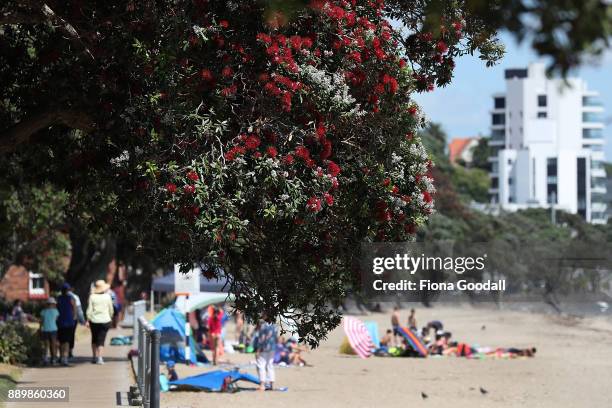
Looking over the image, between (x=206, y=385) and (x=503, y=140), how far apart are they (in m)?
158

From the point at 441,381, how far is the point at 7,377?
11.8 meters

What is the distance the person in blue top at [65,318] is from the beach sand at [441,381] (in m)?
2.27

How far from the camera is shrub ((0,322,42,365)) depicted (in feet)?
70.2

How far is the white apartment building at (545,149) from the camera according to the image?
15825cm

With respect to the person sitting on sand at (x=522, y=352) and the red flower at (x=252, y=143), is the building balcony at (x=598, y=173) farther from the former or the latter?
the red flower at (x=252, y=143)

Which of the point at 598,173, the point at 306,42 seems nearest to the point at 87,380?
the point at 306,42

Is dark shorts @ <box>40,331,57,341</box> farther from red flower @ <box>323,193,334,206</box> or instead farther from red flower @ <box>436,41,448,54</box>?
red flower @ <box>323,193,334,206</box>

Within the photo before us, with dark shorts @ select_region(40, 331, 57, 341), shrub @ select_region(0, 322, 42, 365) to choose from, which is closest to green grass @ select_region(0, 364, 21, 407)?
shrub @ select_region(0, 322, 42, 365)

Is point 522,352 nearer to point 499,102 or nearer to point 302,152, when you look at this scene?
point 302,152

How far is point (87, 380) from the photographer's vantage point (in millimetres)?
18438

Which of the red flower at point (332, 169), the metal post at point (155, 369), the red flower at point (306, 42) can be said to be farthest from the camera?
the metal post at point (155, 369)

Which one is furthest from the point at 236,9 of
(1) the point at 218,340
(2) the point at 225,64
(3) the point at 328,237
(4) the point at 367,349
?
(4) the point at 367,349

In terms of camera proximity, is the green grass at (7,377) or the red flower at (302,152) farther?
the green grass at (7,377)

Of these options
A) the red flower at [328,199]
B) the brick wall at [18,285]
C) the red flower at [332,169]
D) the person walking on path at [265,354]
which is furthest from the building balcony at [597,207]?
the red flower at [328,199]
